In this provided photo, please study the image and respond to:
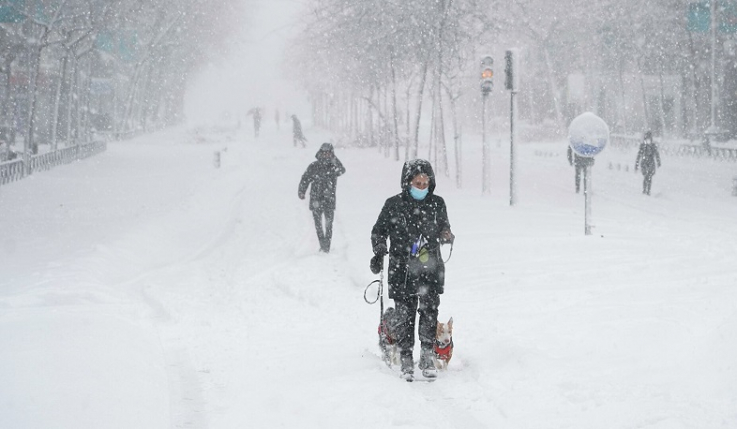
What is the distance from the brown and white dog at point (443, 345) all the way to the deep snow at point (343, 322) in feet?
0.38

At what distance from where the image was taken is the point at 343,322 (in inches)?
316

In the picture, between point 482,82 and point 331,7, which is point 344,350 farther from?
point 331,7

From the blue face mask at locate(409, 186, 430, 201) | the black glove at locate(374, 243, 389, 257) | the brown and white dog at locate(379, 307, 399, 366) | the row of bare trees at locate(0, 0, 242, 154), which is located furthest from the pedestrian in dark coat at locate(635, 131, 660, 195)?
the row of bare trees at locate(0, 0, 242, 154)

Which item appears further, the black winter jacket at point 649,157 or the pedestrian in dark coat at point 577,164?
the black winter jacket at point 649,157

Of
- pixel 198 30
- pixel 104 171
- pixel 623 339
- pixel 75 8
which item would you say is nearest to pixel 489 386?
pixel 623 339

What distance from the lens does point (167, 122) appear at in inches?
2810

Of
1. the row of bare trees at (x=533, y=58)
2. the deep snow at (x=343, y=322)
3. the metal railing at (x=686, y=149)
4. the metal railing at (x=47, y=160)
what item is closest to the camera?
the deep snow at (x=343, y=322)

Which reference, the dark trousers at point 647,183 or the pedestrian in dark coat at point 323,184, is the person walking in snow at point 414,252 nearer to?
the pedestrian in dark coat at point 323,184

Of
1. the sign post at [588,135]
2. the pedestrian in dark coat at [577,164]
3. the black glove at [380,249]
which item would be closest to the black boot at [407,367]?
the black glove at [380,249]

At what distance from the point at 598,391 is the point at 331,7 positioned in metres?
19.2

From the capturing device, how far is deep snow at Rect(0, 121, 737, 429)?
5.19 m

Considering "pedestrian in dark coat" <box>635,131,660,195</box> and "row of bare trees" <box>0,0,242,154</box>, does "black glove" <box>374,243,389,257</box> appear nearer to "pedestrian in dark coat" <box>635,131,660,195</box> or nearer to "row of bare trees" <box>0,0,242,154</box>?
"pedestrian in dark coat" <box>635,131,660,195</box>

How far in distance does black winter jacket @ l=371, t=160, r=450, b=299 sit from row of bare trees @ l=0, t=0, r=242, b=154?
67.5ft

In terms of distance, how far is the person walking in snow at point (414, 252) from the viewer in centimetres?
593
